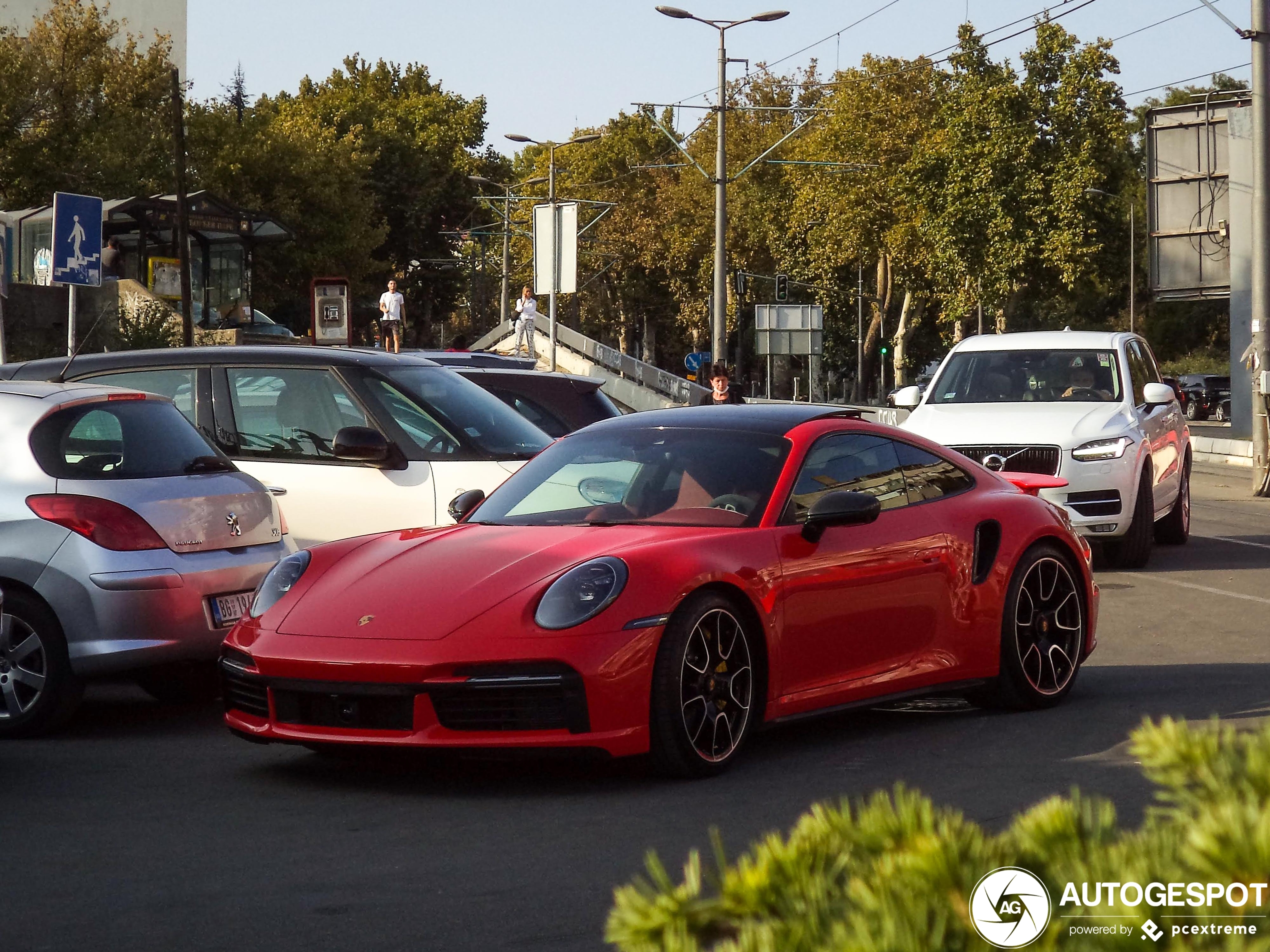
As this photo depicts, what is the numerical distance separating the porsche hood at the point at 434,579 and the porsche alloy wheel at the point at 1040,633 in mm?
1897

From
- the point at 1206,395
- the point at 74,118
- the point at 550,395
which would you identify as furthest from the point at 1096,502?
the point at 1206,395

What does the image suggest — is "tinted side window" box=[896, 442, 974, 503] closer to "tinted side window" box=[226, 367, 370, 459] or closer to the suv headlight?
"tinted side window" box=[226, 367, 370, 459]

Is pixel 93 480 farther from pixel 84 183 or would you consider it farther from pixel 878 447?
pixel 84 183

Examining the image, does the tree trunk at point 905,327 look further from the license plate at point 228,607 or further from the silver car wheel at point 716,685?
the silver car wheel at point 716,685

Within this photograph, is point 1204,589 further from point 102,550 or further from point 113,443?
point 102,550

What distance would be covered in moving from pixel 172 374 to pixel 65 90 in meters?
50.5

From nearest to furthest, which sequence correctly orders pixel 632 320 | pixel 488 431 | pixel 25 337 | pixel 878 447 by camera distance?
pixel 878 447, pixel 488 431, pixel 25 337, pixel 632 320

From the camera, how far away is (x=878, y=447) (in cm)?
755

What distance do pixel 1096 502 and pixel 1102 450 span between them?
1.33ft

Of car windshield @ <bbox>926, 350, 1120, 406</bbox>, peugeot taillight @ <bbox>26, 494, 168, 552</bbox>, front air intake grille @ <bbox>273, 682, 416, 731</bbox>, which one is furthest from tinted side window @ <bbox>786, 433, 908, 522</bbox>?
car windshield @ <bbox>926, 350, 1120, 406</bbox>

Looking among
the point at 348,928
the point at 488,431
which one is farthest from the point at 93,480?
the point at 348,928

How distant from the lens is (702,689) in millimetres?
6238

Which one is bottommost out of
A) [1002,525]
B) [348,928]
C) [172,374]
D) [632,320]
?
[348,928]

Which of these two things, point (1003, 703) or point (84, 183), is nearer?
point (1003, 703)
